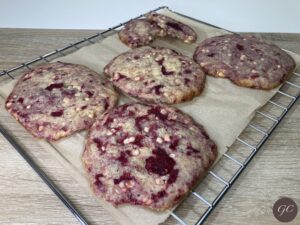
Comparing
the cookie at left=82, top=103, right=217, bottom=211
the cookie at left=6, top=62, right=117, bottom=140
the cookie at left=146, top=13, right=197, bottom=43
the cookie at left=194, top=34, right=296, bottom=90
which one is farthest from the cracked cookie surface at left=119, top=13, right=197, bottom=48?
the cookie at left=82, top=103, right=217, bottom=211

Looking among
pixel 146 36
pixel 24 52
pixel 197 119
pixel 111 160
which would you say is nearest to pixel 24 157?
pixel 111 160

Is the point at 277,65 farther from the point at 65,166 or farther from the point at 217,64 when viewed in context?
the point at 65,166

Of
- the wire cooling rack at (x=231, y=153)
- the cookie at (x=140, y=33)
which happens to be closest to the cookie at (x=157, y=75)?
the cookie at (x=140, y=33)

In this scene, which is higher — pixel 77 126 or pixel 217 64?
pixel 217 64

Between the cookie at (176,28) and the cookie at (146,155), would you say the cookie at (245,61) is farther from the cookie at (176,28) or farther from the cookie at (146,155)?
the cookie at (146,155)

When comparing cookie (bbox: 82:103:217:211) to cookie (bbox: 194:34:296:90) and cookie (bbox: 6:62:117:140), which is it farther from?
cookie (bbox: 194:34:296:90)

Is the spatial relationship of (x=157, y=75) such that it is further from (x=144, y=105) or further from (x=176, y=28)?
(x=176, y=28)
